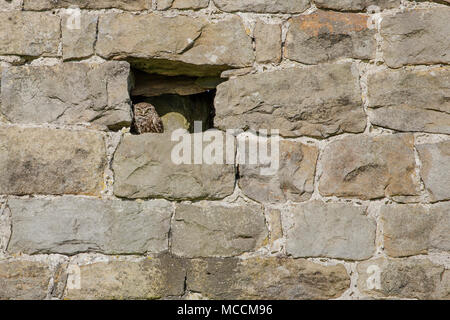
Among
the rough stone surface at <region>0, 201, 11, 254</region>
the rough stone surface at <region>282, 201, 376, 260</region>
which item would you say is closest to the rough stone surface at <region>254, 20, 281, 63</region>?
the rough stone surface at <region>282, 201, 376, 260</region>

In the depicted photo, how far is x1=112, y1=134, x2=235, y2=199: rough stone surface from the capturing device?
2150 mm

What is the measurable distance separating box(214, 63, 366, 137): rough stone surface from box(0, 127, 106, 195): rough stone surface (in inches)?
25.1

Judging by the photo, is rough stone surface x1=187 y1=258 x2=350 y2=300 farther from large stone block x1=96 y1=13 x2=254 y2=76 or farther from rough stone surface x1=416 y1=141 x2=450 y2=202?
large stone block x1=96 y1=13 x2=254 y2=76

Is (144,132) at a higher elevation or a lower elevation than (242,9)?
lower

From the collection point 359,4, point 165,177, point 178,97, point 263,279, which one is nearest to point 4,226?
point 165,177

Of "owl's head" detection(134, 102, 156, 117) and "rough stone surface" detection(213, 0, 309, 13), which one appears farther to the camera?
"owl's head" detection(134, 102, 156, 117)

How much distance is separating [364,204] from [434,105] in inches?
22.0

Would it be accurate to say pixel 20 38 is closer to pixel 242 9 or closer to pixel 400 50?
pixel 242 9

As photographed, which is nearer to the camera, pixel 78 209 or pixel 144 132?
pixel 78 209

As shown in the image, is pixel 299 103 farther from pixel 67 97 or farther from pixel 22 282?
pixel 22 282

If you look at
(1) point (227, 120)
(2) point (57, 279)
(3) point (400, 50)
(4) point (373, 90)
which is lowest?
(2) point (57, 279)

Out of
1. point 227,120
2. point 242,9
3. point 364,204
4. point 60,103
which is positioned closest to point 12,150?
point 60,103

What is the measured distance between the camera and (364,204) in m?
2.18

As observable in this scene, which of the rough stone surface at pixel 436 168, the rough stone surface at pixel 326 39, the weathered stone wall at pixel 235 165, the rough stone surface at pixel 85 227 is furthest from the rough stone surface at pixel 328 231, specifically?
the rough stone surface at pixel 326 39
